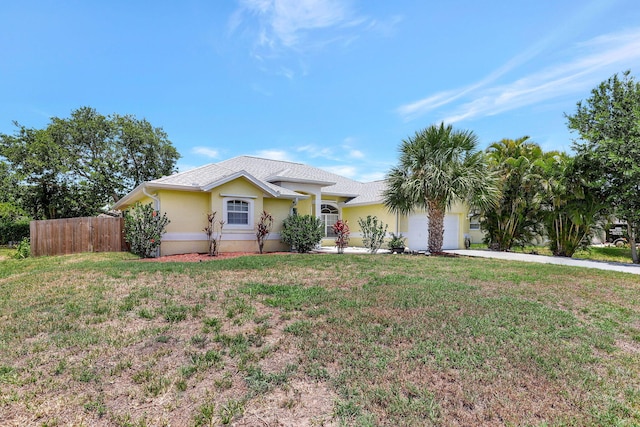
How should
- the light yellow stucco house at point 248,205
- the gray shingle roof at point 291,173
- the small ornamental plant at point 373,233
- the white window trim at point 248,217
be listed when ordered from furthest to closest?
1. the gray shingle roof at point 291,173
2. the small ornamental plant at point 373,233
3. the white window trim at point 248,217
4. the light yellow stucco house at point 248,205

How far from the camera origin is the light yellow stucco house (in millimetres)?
14156

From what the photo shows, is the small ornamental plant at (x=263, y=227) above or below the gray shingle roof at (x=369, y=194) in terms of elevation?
below

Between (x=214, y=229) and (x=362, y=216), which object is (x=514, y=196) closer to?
(x=362, y=216)

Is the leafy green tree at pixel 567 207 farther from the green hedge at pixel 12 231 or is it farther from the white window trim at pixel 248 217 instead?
the green hedge at pixel 12 231

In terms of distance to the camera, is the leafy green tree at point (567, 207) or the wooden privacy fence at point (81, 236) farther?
the wooden privacy fence at point (81, 236)

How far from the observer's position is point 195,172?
54.5ft

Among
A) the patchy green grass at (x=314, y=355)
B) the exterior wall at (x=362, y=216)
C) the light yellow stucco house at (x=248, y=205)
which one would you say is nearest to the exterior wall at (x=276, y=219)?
the light yellow stucco house at (x=248, y=205)

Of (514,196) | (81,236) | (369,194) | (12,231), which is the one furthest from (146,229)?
(12,231)

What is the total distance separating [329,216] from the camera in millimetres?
21766

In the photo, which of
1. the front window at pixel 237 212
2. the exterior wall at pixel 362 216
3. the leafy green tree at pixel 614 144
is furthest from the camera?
the exterior wall at pixel 362 216

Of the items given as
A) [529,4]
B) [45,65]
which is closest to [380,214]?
[529,4]

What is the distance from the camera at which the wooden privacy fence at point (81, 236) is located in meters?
15.4

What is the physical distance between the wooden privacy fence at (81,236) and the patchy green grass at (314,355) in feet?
29.5

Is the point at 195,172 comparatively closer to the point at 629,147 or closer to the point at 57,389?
the point at 57,389
